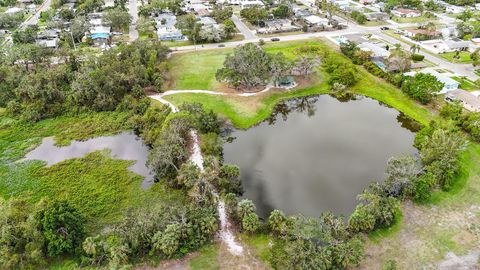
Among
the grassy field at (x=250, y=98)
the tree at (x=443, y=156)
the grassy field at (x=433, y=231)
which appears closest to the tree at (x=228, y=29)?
the grassy field at (x=250, y=98)

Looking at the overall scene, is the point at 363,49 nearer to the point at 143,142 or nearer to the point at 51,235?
the point at 143,142

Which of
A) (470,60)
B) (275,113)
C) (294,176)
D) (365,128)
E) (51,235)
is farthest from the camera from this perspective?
(470,60)

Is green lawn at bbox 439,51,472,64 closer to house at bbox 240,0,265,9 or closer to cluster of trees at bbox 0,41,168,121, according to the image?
house at bbox 240,0,265,9

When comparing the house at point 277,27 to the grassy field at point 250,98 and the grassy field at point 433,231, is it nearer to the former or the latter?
the grassy field at point 250,98

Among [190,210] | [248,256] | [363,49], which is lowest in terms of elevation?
[248,256]

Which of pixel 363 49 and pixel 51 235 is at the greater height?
pixel 363 49

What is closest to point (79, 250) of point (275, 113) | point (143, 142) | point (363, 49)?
point (143, 142)

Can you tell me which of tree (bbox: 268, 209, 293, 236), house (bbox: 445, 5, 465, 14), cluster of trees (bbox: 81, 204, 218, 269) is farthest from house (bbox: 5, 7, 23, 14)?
house (bbox: 445, 5, 465, 14)
